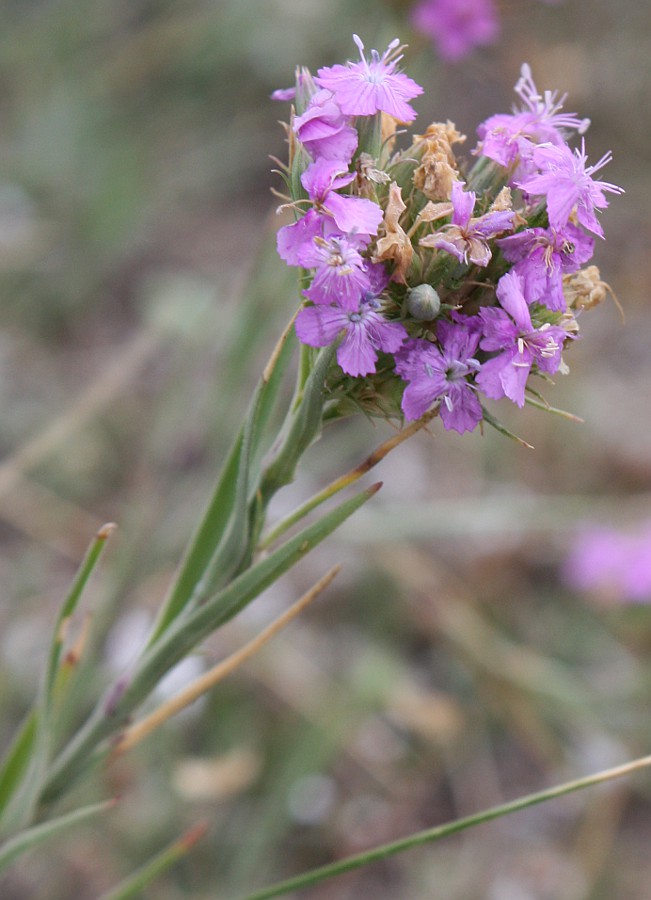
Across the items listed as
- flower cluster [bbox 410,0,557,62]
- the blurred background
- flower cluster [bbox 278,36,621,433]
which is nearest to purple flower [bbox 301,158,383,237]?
flower cluster [bbox 278,36,621,433]

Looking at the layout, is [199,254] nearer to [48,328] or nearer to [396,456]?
[48,328]

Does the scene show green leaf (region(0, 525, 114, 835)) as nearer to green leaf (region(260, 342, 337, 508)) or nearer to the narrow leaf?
green leaf (region(260, 342, 337, 508))

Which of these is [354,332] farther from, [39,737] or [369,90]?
[39,737]

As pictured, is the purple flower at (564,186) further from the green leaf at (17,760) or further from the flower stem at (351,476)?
the green leaf at (17,760)

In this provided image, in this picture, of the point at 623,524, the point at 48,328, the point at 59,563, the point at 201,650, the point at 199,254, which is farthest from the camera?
the point at 199,254

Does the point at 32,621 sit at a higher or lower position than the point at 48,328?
lower

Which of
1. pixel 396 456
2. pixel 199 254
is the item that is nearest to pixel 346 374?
pixel 396 456
